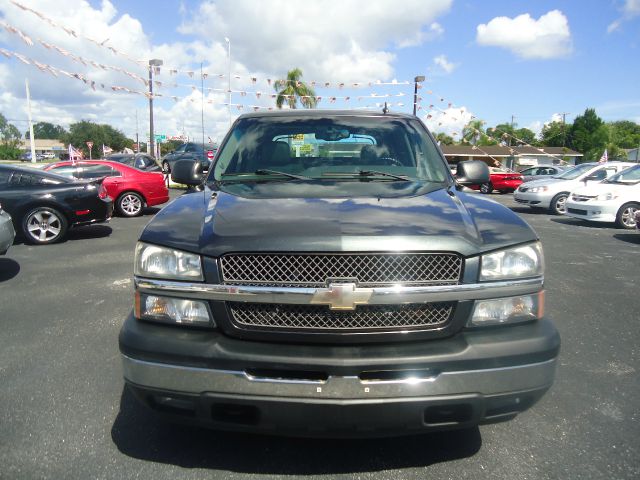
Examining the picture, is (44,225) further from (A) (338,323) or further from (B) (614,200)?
(B) (614,200)

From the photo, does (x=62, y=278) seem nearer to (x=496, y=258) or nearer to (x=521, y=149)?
(x=496, y=258)

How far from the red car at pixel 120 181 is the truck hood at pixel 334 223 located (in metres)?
10.6

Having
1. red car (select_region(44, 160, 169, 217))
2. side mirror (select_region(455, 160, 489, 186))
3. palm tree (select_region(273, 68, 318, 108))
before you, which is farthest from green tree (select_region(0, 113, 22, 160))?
side mirror (select_region(455, 160, 489, 186))

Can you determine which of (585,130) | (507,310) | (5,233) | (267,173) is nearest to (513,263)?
(507,310)

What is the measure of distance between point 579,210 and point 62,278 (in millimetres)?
11678

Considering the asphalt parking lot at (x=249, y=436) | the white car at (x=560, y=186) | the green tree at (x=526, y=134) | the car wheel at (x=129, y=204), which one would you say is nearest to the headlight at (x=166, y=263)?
the asphalt parking lot at (x=249, y=436)

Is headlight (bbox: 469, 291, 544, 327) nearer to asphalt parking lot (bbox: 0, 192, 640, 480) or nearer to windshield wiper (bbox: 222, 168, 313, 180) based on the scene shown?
asphalt parking lot (bbox: 0, 192, 640, 480)

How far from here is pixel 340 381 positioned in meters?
2.05

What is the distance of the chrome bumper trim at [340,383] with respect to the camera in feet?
6.70

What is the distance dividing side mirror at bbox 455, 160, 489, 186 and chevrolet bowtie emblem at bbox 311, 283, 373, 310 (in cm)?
190

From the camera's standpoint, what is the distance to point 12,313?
4.88 m

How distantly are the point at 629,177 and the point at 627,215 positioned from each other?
3.35 feet

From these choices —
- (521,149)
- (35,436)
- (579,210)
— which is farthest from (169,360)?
(521,149)

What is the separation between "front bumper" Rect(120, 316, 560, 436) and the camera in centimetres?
204
